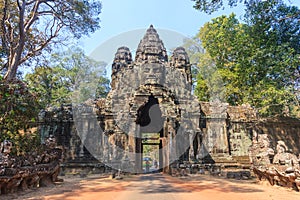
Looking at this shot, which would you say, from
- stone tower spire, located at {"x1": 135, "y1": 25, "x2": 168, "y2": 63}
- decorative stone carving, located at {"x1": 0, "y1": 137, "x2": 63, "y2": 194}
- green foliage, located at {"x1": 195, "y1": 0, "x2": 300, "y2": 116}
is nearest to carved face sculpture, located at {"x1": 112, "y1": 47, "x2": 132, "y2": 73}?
stone tower spire, located at {"x1": 135, "y1": 25, "x2": 168, "y2": 63}

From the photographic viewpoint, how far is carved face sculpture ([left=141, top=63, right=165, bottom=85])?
48.4 feet

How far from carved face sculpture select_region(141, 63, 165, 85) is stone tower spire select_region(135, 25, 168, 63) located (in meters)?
0.70

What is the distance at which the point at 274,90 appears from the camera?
1149cm

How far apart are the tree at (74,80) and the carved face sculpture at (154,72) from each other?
11483 mm

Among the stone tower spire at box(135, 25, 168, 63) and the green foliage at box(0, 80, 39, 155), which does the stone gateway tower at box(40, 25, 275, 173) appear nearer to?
the stone tower spire at box(135, 25, 168, 63)

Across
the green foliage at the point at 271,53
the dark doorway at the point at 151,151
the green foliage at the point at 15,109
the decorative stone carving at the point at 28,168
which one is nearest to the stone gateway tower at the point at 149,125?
the dark doorway at the point at 151,151

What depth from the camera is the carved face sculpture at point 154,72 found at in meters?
14.8

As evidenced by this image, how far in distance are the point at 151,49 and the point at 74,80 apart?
1536 cm

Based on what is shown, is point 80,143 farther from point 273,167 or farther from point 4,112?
point 273,167

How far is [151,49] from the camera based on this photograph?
17.1m

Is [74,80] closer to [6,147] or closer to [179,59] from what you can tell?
[179,59]

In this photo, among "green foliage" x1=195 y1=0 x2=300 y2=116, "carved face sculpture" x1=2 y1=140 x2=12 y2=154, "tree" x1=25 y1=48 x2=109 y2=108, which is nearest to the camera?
"carved face sculpture" x1=2 y1=140 x2=12 y2=154

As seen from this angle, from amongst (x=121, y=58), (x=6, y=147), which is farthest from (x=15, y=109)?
(x=121, y=58)

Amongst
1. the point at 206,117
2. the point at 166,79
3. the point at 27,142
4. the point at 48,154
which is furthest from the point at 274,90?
the point at 27,142
